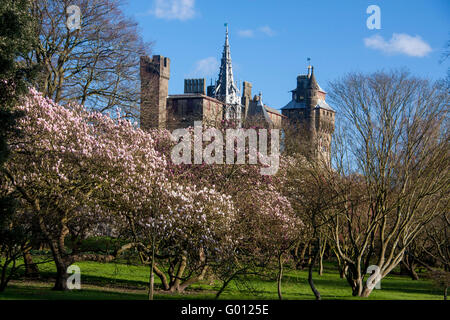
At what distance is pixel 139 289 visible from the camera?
1997 cm

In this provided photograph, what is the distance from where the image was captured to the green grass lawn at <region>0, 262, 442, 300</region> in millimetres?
15914

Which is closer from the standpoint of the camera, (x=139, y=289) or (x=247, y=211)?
(x=139, y=289)

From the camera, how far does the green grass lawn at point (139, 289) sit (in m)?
15.9

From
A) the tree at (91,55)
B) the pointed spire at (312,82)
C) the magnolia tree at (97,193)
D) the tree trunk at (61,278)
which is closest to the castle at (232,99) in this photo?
the pointed spire at (312,82)

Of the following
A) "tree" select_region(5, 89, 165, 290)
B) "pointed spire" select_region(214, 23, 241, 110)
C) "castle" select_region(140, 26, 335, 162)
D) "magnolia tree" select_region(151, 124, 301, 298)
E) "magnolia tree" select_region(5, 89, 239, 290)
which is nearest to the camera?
"magnolia tree" select_region(5, 89, 239, 290)

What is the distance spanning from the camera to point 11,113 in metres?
15.2

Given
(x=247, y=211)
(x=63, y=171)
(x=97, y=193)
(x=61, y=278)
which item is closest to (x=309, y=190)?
(x=247, y=211)

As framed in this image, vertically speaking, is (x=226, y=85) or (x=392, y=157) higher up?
(x=226, y=85)

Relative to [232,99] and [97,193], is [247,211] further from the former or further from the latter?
[232,99]

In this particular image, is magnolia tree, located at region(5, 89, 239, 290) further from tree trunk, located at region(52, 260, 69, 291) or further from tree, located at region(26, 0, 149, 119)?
tree, located at region(26, 0, 149, 119)

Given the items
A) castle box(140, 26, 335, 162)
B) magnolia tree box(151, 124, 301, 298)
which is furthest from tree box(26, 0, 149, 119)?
castle box(140, 26, 335, 162)

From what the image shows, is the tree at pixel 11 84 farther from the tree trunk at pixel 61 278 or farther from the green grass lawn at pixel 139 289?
the tree trunk at pixel 61 278

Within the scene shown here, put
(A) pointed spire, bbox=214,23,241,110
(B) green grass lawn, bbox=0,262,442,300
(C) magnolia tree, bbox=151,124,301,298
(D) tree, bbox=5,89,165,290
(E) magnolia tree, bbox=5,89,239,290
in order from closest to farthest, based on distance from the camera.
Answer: (B) green grass lawn, bbox=0,262,442,300
(E) magnolia tree, bbox=5,89,239,290
(D) tree, bbox=5,89,165,290
(C) magnolia tree, bbox=151,124,301,298
(A) pointed spire, bbox=214,23,241,110

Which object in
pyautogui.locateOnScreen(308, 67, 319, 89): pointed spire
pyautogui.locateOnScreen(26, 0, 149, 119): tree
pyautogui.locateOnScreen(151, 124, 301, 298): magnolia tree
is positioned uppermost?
pyautogui.locateOnScreen(308, 67, 319, 89): pointed spire
